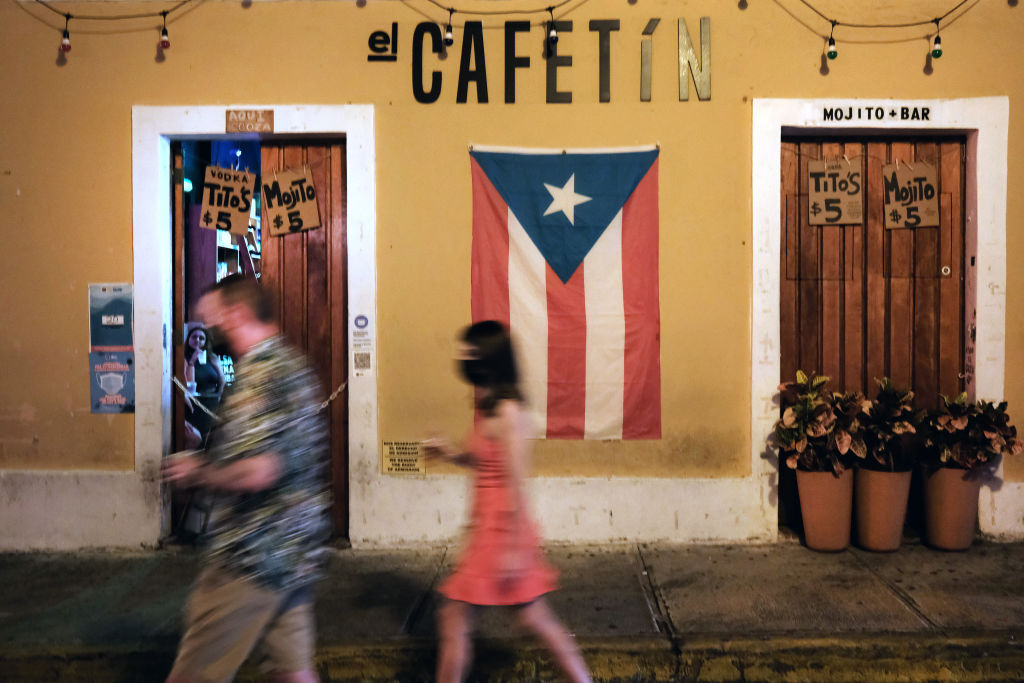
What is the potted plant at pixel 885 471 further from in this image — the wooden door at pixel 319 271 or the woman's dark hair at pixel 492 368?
the wooden door at pixel 319 271

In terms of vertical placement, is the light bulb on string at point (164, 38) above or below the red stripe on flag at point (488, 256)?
above

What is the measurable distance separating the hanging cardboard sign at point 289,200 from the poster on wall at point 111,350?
1167 millimetres

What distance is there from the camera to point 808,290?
5.32m

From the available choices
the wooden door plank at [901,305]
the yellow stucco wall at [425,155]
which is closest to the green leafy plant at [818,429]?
the yellow stucco wall at [425,155]

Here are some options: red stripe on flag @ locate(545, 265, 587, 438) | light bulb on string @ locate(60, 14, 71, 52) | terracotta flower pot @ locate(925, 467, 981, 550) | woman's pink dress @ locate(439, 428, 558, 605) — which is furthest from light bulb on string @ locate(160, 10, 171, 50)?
terracotta flower pot @ locate(925, 467, 981, 550)

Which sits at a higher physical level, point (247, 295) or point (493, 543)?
point (247, 295)

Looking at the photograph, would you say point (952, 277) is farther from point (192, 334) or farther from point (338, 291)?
point (192, 334)

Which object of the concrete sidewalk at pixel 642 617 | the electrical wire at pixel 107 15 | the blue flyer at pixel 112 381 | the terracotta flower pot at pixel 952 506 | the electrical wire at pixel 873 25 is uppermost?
the electrical wire at pixel 107 15

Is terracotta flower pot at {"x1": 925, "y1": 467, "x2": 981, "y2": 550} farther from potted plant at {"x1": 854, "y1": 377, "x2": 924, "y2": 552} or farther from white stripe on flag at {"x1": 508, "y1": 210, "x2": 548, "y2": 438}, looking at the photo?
white stripe on flag at {"x1": 508, "y1": 210, "x2": 548, "y2": 438}

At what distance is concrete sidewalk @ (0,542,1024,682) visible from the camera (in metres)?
3.55

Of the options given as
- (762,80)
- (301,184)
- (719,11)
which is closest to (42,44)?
(301,184)

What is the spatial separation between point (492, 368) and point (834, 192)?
382 cm

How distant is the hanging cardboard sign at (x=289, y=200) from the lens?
5.27m

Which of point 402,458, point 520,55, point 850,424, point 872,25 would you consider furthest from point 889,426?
point 520,55
